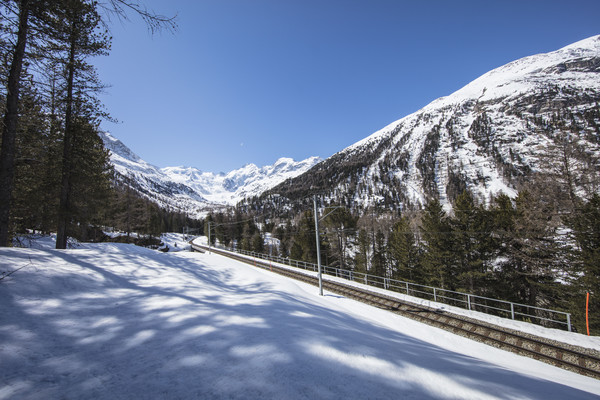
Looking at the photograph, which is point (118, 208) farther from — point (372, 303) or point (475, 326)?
point (475, 326)

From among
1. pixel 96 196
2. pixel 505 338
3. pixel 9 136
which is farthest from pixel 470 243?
pixel 96 196

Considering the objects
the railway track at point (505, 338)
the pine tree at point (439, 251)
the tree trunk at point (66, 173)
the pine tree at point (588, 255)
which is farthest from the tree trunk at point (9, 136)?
the pine tree at point (439, 251)

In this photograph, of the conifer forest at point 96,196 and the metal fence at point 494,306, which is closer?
the conifer forest at point 96,196

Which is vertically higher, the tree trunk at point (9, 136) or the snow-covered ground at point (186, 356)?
the tree trunk at point (9, 136)

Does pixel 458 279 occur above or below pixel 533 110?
below

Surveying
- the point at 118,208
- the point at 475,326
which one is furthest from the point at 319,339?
the point at 118,208

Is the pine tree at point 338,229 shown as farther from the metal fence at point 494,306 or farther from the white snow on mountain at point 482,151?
the white snow on mountain at point 482,151

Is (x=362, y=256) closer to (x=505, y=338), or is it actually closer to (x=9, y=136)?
(x=505, y=338)

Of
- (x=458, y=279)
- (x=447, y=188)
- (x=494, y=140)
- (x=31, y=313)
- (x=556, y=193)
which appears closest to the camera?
(x=31, y=313)

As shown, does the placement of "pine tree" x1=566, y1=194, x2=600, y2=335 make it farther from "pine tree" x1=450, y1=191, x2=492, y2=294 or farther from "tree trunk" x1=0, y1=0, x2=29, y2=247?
"tree trunk" x1=0, y1=0, x2=29, y2=247

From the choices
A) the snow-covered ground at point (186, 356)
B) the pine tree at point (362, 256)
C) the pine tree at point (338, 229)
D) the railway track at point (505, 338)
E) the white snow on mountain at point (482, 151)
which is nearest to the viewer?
the snow-covered ground at point (186, 356)

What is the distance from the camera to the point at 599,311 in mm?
12352

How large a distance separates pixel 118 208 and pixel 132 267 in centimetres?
3340

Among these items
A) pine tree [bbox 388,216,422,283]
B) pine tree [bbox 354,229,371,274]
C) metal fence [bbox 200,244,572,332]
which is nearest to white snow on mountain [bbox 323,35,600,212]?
pine tree [bbox 354,229,371,274]
